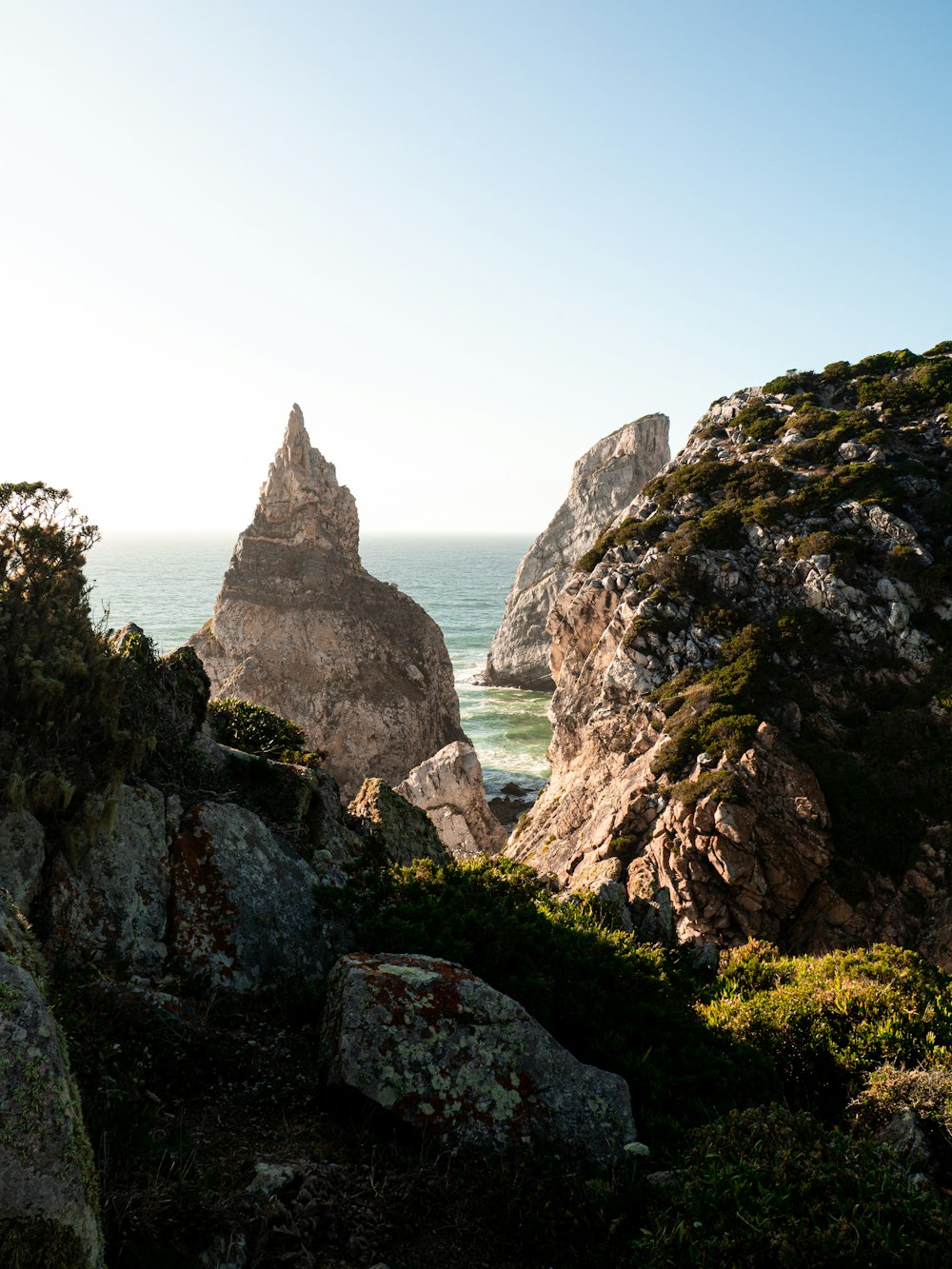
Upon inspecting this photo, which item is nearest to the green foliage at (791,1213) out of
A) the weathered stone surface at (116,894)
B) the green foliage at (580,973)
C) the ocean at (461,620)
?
the green foliage at (580,973)

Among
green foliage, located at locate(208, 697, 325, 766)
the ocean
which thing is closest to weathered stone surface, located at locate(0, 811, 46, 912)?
the ocean

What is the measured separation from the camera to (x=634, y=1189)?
15.3 feet

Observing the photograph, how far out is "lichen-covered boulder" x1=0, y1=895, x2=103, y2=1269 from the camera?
3051 millimetres

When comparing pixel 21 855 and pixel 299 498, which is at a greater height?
pixel 299 498

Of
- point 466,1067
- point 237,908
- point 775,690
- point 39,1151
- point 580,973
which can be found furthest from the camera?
point 775,690

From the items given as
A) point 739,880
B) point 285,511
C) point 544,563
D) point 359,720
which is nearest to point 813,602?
point 739,880

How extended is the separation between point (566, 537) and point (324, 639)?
4210cm

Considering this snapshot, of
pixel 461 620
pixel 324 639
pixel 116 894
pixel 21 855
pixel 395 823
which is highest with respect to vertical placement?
pixel 21 855

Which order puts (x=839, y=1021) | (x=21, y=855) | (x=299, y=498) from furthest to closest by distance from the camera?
(x=299, y=498), (x=839, y=1021), (x=21, y=855)

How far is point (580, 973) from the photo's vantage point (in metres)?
7.79

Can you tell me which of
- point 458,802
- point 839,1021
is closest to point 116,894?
point 839,1021

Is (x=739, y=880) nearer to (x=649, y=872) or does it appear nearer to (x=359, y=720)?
(x=649, y=872)

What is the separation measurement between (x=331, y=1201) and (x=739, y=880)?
16098 millimetres

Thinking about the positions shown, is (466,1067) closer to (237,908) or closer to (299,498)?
(237,908)
